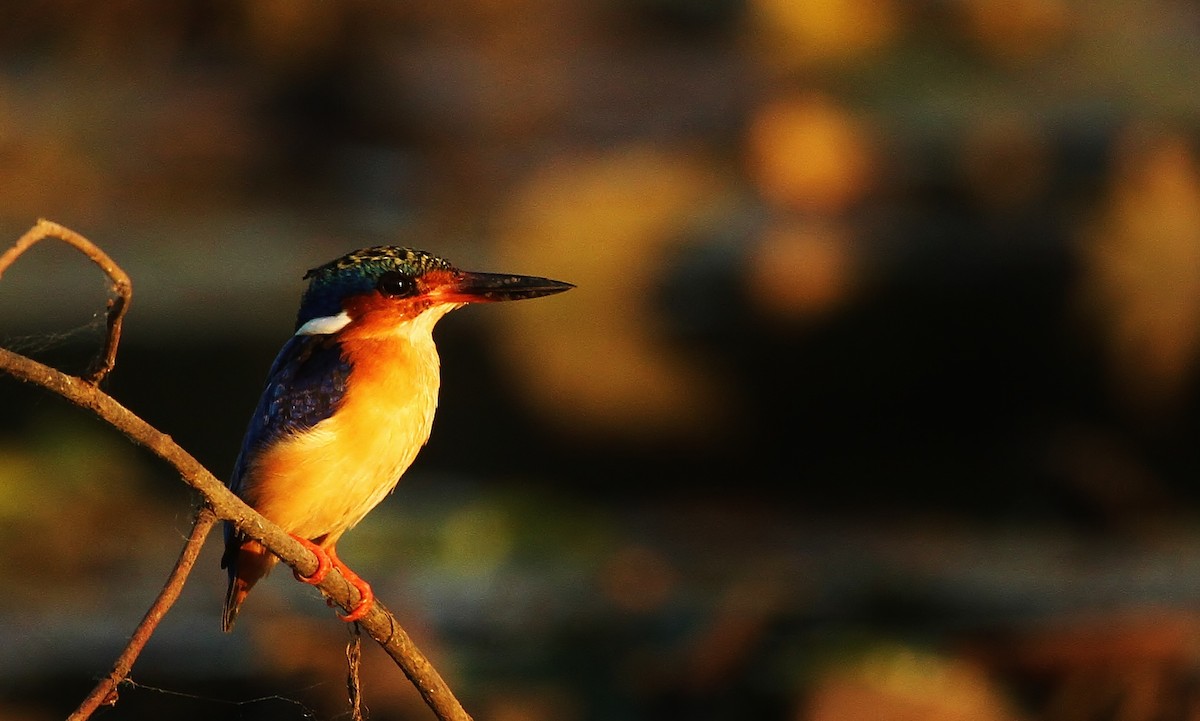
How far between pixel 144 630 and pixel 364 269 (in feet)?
3.21

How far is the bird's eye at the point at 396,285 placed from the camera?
2500mm

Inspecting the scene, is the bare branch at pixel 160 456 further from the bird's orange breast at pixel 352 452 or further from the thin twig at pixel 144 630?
the bird's orange breast at pixel 352 452

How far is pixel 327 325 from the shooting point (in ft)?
8.39

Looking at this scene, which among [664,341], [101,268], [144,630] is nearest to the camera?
[101,268]

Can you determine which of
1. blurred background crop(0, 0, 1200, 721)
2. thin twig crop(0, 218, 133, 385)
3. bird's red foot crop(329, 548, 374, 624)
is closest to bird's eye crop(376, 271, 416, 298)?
bird's red foot crop(329, 548, 374, 624)

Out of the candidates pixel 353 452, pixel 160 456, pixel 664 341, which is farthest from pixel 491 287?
pixel 664 341

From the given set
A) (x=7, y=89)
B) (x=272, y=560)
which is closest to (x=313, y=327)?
(x=272, y=560)

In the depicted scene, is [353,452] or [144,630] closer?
[144,630]

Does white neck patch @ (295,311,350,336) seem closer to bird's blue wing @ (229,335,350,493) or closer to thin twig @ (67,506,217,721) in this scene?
bird's blue wing @ (229,335,350,493)

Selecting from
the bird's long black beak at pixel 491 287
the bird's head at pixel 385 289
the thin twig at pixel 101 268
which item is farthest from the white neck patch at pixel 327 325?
the thin twig at pixel 101 268

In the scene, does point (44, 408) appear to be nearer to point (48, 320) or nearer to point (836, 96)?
point (48, 320)

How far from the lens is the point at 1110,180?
6.71 metres

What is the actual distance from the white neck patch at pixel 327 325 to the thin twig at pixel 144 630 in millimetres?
892

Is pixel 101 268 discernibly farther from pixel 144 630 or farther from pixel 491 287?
pixel 491 287
